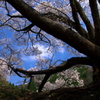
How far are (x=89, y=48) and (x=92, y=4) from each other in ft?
4.22

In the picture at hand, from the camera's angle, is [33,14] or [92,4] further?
[92,4]

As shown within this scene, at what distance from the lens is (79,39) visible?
115 inches

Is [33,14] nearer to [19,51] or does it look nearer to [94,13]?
[94,13]

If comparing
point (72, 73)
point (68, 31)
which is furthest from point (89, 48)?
point (72, 73)

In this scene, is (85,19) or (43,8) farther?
(43,8)

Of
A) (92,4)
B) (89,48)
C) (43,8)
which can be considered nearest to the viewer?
(89,48)

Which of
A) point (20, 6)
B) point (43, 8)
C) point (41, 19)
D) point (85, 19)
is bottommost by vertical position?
point (41, 19)

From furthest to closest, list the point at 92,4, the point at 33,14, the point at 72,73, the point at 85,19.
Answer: the point at 72,73 → the point at 85,19 → the point at 92,4 → the point at 33,14

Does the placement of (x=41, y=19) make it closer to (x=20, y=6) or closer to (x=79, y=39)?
→ (x=20, y=6)

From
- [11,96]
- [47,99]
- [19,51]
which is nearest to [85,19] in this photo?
[47,99]

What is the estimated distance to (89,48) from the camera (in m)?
3.04

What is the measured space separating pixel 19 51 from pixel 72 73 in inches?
171

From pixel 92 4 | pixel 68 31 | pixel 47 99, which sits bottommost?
pixel 47 99

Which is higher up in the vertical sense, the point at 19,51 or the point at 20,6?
the point at 19,51
